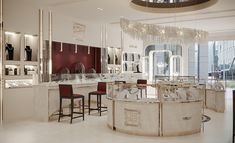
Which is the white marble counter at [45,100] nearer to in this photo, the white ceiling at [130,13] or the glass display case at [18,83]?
the glass display case at [18,83]

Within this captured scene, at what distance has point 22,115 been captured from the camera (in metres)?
7.68

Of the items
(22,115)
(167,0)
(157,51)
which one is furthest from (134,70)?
(22,115)

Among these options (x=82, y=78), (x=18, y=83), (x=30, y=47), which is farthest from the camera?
(x=82, y=78)

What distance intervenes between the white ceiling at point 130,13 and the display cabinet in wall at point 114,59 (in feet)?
6.21

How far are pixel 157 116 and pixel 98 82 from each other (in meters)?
3.28

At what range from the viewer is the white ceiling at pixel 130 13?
7.84 meters

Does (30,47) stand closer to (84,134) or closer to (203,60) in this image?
(84,134)

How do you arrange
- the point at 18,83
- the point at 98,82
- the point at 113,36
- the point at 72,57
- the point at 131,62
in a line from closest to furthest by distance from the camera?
the point at 18,83 < the point at 98,82 < the point at 72,57 < the point at 113,36 < the point at 131,62

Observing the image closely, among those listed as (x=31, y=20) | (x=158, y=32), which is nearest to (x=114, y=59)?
(x=158, y=32)

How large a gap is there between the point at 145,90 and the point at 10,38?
4.18m

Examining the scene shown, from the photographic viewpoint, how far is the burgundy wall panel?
9695mm

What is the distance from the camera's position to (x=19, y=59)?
7.78 metres

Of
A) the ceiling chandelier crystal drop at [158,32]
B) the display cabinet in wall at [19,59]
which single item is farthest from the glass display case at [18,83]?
the ceiling chandelier crystal drop at [158,32]

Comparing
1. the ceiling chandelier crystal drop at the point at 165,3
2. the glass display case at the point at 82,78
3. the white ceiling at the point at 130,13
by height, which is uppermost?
the ceiling chandelier crystal drop at the point at 165,3
